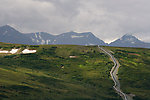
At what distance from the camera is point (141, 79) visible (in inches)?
6772

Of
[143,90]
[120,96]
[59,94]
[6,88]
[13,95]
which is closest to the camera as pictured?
[13,95]

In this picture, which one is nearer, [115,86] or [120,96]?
[120,96]

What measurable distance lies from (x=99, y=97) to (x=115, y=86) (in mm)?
34608

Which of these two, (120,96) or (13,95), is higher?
(13,95)

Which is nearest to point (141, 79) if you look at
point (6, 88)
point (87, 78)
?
point (87, 78)

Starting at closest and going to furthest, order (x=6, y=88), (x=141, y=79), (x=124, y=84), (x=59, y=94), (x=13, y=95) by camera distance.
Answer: (x=13, y=95), (x=6, y=88), (x=59, y=94), (x=124, y=84), (x=141, y=79)

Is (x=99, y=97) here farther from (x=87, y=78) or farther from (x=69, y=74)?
(x=69, y=74)

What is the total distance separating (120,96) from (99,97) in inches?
519

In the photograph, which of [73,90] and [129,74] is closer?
[73,90]

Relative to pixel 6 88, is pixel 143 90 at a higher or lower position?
lower

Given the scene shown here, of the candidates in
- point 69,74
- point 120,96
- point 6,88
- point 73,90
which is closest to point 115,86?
point 120,96

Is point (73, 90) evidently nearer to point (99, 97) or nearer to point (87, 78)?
point (99, 97)

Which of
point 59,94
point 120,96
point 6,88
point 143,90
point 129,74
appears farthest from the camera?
point 129,74

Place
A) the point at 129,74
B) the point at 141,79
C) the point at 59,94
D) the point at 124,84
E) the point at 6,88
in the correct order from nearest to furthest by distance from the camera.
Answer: the point at 6,88
the point at 59,94
the point at 124,84
the point at 141,79
the point at 129,74
